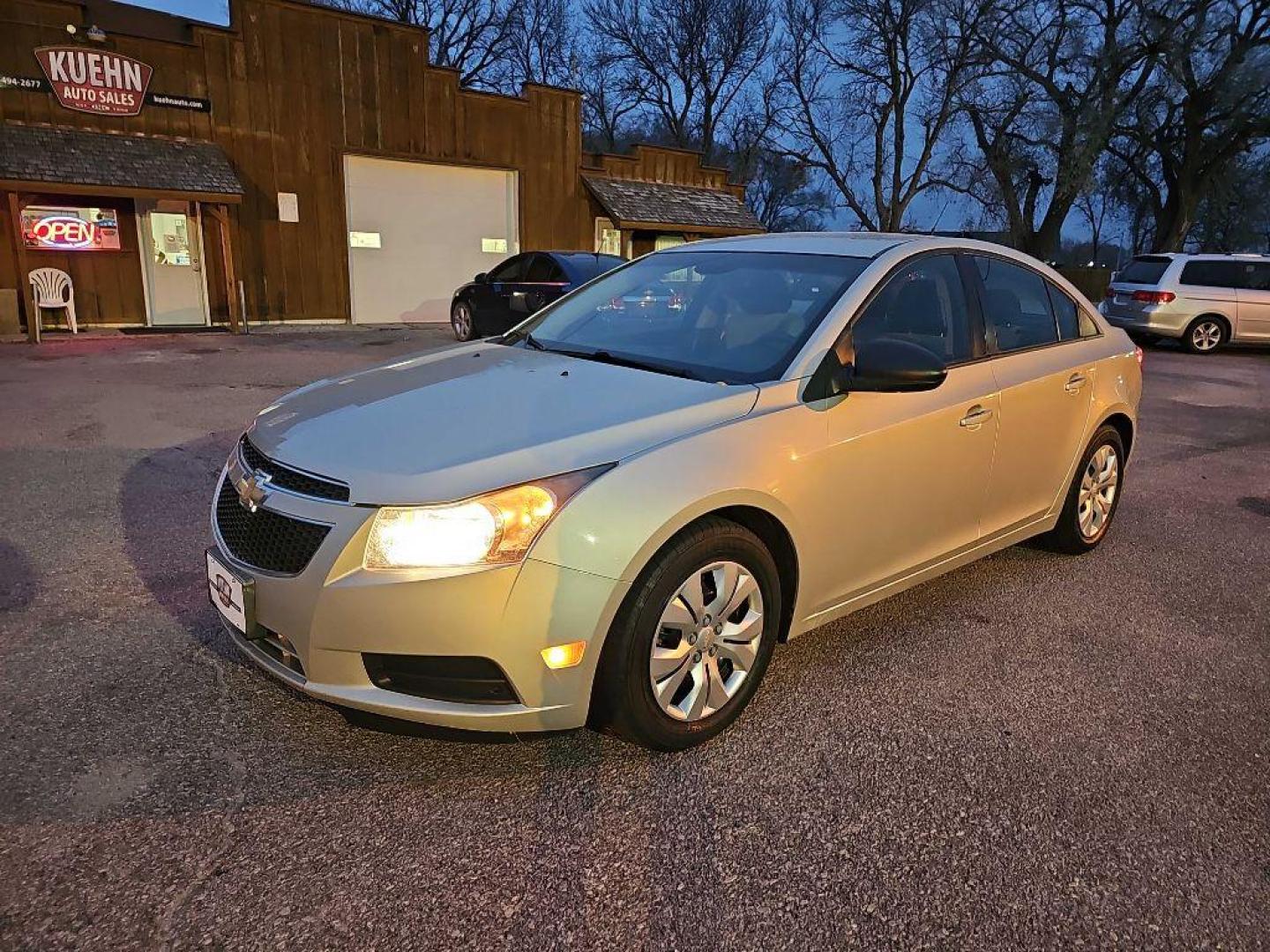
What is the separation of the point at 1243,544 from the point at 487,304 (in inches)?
443

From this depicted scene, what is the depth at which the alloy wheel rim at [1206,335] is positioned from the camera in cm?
1625

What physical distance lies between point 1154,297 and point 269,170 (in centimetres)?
→ 1680

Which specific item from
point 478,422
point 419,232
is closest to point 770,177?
point 419,232

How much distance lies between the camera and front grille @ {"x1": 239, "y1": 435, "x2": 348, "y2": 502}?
8.08 feet

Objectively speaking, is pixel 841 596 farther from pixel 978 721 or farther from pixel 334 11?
pixel 334 11

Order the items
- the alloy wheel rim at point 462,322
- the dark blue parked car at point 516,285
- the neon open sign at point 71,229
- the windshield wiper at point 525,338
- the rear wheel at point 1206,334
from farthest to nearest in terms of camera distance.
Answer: the rear wheel at point 1206,334, the alloy wheel rim at point 462,322, the neon open sign at point 71,229, the dark blue parked car at point 516,285, the windshield wiper at point 525,338

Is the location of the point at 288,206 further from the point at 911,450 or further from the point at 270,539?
the point at 911,450

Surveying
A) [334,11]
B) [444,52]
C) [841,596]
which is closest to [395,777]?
[841,596]

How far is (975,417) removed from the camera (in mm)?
3609

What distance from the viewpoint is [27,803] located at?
243 cm

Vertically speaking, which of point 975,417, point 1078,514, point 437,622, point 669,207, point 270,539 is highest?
point 669,207

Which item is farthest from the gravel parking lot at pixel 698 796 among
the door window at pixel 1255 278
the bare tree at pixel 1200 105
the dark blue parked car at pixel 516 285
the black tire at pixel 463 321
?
the bare tree at pixel 1200 105

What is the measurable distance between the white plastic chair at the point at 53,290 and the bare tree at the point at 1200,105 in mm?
29862

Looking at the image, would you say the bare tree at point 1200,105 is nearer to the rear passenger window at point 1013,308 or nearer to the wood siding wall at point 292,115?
the wood siding wall at point 292,115
